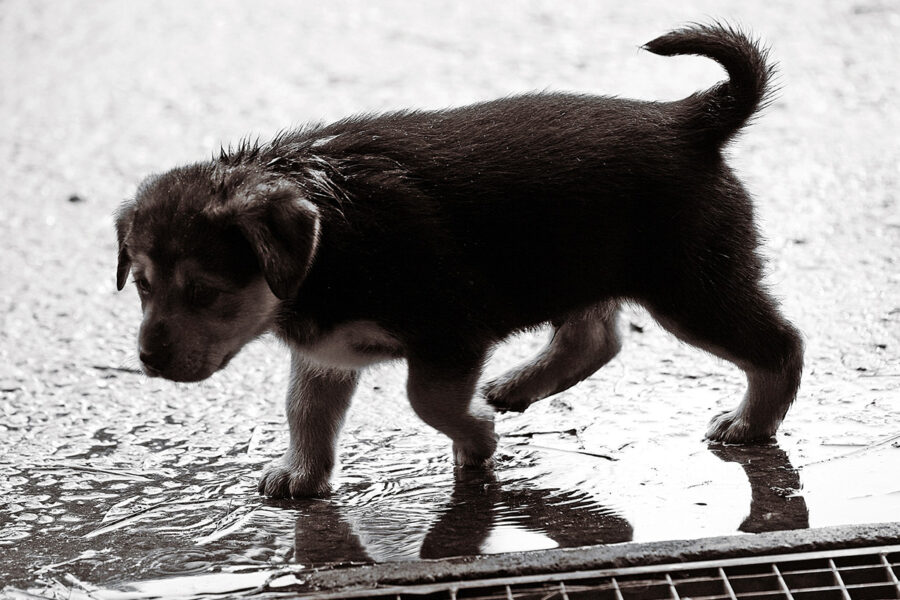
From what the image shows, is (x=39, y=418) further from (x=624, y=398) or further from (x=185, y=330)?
(x=624, y=398)

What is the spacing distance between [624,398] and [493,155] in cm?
117

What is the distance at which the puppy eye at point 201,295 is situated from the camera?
156 inches

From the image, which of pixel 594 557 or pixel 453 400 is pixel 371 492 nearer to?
pixel 453 400

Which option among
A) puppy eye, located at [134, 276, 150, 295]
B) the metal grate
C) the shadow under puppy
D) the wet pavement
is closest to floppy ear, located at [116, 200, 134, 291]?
the shadow under puppy

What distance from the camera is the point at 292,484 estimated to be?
4.28 m

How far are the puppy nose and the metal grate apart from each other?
0.90 meters

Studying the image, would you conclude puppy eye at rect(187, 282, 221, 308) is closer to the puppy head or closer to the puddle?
the puppy head

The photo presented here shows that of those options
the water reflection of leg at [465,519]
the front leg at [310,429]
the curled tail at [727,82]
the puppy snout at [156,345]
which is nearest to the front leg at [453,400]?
the water reflection of leg at [465,519]

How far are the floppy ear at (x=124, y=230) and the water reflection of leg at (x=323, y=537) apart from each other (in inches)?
36.5

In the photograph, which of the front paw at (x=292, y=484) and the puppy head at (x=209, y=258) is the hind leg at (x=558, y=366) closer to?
the front paw at (x=292, y=484)

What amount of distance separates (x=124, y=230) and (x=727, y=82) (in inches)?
80.8

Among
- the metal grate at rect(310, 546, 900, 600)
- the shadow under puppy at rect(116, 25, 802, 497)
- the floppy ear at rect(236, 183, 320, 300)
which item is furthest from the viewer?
the shadow under puppy at rect(116, 25, 802, 497)

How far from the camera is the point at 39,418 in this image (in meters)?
4.88

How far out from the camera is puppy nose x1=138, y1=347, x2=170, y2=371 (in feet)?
13.0
